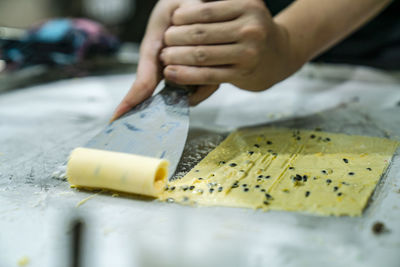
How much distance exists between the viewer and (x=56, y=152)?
4.27ft

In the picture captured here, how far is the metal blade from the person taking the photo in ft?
3.63

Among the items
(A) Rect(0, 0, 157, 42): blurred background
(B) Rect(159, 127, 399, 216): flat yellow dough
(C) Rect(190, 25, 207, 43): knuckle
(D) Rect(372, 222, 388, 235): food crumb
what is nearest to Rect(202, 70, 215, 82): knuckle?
(C) Rect(190, 25, 207, 43): knuckle

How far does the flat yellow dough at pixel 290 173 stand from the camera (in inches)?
36.7

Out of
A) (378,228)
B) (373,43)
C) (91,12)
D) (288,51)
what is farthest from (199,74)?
(91,12)

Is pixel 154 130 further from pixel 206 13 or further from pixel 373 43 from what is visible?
pixel 373 43

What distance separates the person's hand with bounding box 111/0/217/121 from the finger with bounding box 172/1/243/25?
8 centimetres

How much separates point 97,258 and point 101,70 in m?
1.91

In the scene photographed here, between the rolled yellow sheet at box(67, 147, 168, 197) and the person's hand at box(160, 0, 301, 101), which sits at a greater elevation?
the person's hand at box(160, 0, 301, 101)

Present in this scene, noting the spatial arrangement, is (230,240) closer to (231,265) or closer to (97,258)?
(231,265)

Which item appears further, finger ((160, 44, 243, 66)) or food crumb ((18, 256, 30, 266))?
finger ((160, 44, 243, 66))

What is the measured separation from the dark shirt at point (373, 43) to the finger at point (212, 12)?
122 cm

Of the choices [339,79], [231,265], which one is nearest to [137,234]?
[231,265]

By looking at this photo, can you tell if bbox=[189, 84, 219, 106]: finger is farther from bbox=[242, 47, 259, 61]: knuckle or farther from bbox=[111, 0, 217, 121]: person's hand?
bbox=[242, 47, 259, 61]: knuckle

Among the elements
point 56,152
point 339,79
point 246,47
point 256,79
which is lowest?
point 339,79
